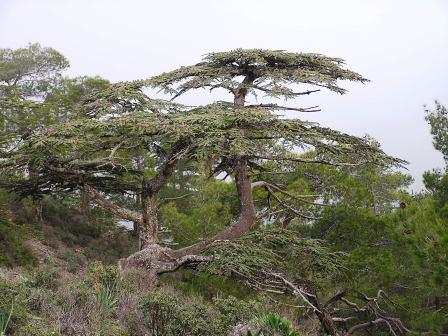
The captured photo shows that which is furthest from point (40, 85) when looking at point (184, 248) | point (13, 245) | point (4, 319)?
point (4, 319)

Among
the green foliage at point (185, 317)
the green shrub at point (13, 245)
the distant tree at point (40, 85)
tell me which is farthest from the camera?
the distant tree at point (40, 85)

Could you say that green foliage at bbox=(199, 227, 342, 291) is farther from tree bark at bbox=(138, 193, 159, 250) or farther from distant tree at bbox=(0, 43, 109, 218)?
distant tree at bbox=(0, 43, 109, 218)

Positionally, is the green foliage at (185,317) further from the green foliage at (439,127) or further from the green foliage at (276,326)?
the green foliage at (439,127)

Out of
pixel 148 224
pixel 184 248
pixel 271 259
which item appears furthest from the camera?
pixel 148 224

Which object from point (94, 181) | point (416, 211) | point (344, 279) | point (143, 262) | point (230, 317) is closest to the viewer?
point (230, 317)

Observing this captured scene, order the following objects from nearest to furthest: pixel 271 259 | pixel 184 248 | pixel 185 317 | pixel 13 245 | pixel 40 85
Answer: pixel 185 317 → pixel 271 259 → pixel 184 248 → pixel 13 245 → pixel 40 85

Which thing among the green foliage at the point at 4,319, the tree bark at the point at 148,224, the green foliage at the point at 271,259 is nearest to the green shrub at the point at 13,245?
the tree bark at the point at 148,224

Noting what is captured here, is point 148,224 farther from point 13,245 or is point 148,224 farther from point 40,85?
point 40,85

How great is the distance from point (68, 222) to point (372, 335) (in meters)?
15.6

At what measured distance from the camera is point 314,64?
578 inches

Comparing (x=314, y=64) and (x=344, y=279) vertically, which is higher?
(x=314, y=64)

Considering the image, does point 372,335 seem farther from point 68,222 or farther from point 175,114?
point 68,222

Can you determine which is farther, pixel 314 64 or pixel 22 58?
pixel 22 58

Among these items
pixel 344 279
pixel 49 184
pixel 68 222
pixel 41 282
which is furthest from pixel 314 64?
pixel 68 222
